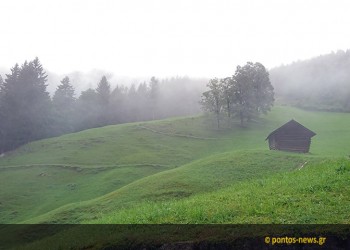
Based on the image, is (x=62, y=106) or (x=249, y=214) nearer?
(x=249, y=214)

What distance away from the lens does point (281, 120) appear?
102562 millimetres

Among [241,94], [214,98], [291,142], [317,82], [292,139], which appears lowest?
[291,142]

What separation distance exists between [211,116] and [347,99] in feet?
146

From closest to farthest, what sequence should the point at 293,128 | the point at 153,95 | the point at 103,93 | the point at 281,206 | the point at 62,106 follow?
the point at 281,206 < the point at 293,128 < the point at 62,106 < the point at 103,93 < the point at 153,95

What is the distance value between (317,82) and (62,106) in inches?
3453

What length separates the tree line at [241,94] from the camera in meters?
95.4

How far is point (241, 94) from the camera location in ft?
313

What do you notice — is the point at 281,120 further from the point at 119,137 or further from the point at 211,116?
the point at 119,137

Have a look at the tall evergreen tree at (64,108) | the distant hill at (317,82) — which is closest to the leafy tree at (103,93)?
the tall evergreen tree at (64,108)

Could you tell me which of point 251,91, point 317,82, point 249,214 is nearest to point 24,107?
point 251,91

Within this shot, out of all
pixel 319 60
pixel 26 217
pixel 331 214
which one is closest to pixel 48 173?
pixel 26 217

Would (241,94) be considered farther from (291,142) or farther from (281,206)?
(281,206)

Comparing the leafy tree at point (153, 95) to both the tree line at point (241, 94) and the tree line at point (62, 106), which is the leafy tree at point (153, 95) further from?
the tree line at point (241, 94)

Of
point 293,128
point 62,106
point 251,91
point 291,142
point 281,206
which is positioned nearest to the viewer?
point 281,206
